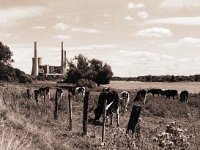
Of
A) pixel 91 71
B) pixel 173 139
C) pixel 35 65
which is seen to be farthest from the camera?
pixel 35 65

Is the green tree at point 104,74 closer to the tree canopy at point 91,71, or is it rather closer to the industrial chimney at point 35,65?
the tree canopy at point 91,71

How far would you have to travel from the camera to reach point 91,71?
9056 cm

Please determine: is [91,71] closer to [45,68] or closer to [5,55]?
[5,55]

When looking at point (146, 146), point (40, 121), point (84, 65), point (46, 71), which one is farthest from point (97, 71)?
point (146, 146)

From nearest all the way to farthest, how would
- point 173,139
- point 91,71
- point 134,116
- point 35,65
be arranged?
point 173,139
point 134,116
point 91,71
point 35,65

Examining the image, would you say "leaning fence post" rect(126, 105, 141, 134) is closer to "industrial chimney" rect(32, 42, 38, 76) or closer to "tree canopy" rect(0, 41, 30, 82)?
"tree canopy" rect(0, 41, 30, 82)

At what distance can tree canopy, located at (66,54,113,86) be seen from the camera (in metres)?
90.8

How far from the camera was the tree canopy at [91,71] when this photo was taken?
9079 centimetres

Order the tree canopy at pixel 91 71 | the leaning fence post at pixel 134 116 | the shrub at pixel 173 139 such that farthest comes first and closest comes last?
the tree canopy at pixel 91 71 → the leaning fence post at pixel 134 116 → the shrub at pixel 173 139

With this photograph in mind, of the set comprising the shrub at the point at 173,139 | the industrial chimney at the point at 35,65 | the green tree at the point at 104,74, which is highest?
the industrial chimney at the point at 35,65

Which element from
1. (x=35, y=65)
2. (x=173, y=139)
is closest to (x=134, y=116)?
(x=173, y=139)

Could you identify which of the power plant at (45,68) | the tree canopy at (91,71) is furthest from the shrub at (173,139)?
the power plant at (45,68)

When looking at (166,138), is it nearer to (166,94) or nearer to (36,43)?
(166,94)

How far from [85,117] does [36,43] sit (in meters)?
123
